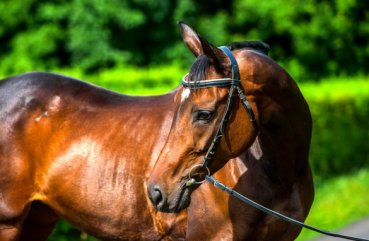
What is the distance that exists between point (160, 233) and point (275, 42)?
683 inches

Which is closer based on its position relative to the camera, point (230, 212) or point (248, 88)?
point (248, 88)

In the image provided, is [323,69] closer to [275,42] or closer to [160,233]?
[275,42]

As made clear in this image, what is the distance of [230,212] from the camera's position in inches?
181

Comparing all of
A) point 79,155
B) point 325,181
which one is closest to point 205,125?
point 79,155

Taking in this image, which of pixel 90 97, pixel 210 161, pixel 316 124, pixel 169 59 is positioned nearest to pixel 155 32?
pixel 169 59

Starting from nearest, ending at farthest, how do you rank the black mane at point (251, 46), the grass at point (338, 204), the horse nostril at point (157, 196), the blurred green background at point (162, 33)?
the horse nostril at point (157, 196) → the black mane at point (251, 46) → the grass at point (338, 204) → the blurred green background at point (162, 33)

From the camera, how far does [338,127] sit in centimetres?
1325

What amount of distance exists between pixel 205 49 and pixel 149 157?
3.55 ft

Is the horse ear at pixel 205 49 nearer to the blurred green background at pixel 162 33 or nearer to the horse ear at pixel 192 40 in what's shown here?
the horse ear at pixel 192 40

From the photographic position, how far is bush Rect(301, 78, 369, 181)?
12688mm

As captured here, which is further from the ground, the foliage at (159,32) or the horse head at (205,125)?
the horse head at (205,125)

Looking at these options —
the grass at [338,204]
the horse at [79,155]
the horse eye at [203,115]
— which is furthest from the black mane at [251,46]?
the grass at [338,204]

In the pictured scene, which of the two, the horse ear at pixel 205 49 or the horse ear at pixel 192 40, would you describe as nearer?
the horse ear at pixel 205 49

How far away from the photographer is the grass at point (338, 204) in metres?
10.1
